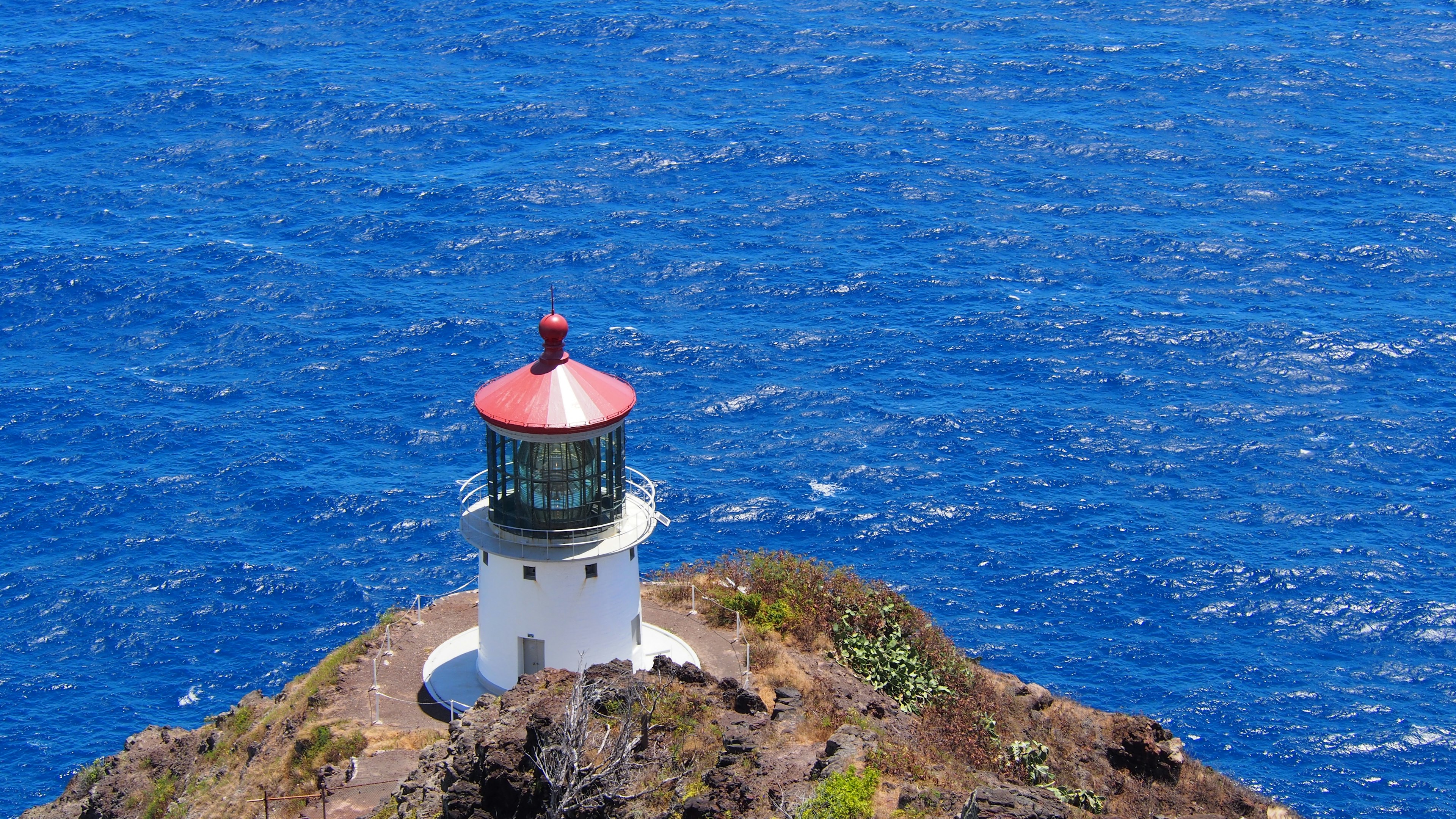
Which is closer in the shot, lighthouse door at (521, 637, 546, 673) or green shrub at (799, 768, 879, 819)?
green shrub at (799, 768, 879, 819)

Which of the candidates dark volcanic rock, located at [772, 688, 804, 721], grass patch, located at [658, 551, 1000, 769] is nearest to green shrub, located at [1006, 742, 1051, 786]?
grass patch, located at [658, 551, 1000, 769]

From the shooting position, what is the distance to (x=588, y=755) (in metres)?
29.4

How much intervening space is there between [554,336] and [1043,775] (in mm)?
16627

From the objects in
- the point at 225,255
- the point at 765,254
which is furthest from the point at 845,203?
the point at 225,255

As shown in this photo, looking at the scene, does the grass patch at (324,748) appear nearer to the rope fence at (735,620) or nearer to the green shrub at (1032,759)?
the rope fence at (735,620)

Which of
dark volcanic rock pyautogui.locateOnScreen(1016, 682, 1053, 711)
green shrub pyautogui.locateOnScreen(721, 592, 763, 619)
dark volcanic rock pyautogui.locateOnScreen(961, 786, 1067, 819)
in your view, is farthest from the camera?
dark volcanic rock pyautogui.locateOnScreen(1016, 682, 1053, 711)

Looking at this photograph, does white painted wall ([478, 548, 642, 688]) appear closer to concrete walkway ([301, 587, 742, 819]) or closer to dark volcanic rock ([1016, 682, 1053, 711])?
concrete walkway ([301, 587, 742, 819])

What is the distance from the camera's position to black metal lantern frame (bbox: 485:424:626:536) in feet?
115

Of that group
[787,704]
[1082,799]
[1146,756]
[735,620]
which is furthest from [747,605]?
[1146,756]

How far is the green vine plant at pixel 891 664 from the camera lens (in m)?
40.2

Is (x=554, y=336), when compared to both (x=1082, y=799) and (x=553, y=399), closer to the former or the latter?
(x=553, y=399)

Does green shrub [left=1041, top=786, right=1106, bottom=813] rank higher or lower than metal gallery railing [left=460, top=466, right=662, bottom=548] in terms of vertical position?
lower

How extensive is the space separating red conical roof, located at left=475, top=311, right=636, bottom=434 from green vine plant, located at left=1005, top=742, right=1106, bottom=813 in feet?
44.9

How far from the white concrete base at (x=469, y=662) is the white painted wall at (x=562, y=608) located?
87cm
